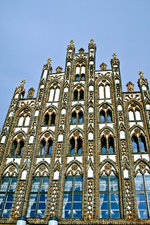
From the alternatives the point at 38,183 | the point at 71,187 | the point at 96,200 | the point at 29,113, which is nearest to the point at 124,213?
the point at 96,200

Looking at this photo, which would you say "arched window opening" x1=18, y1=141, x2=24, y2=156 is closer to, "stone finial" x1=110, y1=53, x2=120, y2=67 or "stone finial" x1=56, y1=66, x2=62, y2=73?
"stone finial" x1=56, y1=66, x2=62, y2=73

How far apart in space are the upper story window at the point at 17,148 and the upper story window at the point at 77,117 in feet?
12.1

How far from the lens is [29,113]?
17.9 m

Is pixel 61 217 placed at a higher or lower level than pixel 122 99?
lower

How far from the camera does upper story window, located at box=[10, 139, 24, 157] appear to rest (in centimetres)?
1563

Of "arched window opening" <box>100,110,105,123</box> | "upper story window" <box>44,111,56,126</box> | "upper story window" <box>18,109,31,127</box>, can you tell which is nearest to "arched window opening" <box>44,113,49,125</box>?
"upper story window" <box>44,111,56,126</box>

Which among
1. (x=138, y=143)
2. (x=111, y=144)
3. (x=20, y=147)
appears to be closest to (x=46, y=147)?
(x=20, y=147)

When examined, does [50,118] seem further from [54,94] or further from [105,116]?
[105,116]

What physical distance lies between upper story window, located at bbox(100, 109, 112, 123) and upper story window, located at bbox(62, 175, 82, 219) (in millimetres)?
4349

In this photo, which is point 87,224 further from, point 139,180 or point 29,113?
point 29,113

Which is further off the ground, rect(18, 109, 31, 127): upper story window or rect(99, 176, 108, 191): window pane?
rect(18, 109, 31, 127): upper story window

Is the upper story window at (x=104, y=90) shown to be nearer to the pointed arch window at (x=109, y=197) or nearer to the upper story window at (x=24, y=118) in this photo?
the upper story window at (x=24, y=118)

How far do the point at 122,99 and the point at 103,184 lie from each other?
21.1 feet

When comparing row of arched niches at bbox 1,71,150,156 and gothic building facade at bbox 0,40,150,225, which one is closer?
gothic building facade at bbox 0,40,150,225
